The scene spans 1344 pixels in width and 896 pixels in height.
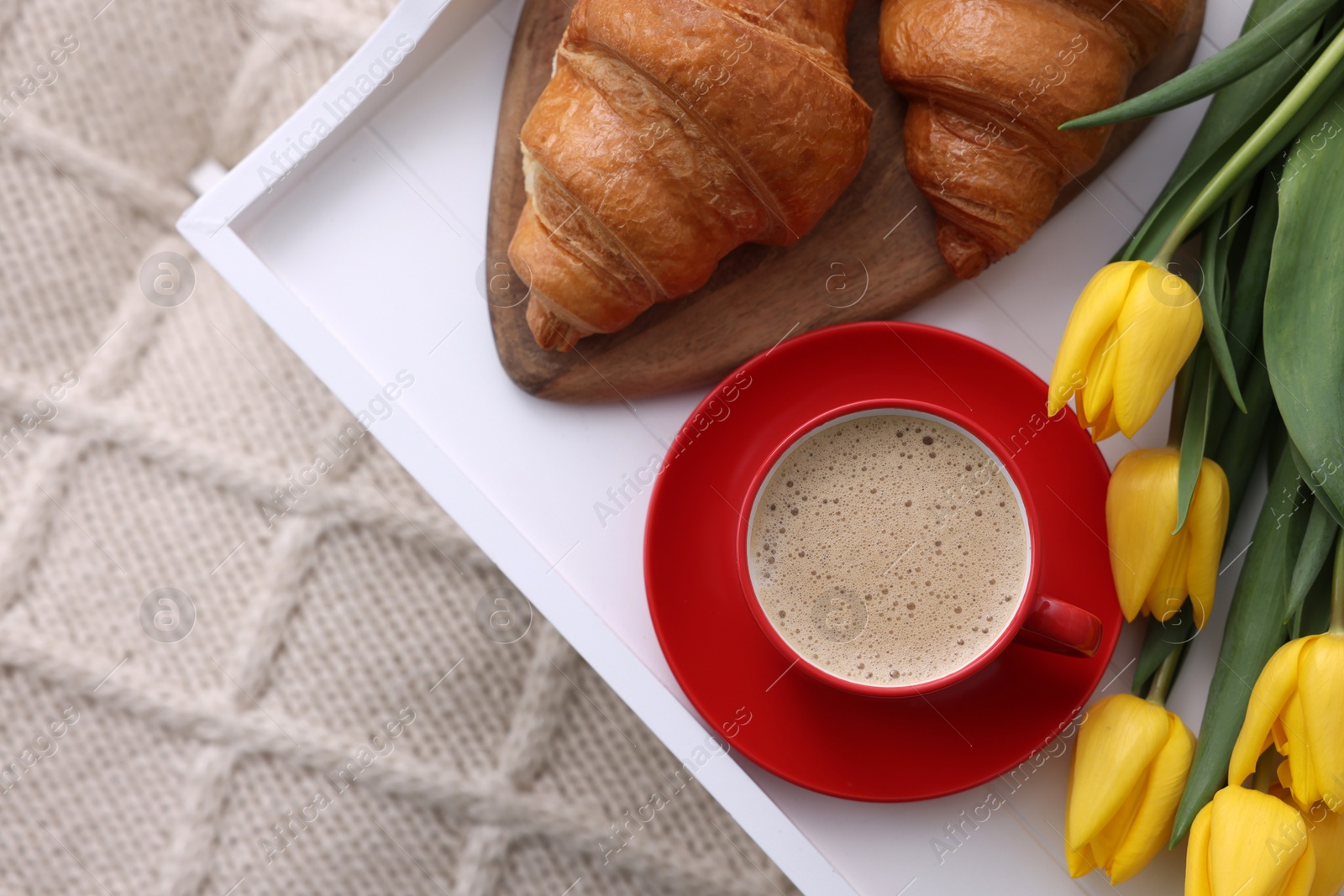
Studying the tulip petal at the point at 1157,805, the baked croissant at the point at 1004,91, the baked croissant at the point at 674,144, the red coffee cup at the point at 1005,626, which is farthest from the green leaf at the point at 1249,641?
the baked croissant at the point at 674,144

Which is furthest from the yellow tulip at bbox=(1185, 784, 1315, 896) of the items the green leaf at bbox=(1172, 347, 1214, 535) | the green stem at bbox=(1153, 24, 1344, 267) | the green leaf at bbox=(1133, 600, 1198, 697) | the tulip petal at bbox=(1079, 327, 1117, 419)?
the green stem at bbox=(1153, 24, 1344, 267)

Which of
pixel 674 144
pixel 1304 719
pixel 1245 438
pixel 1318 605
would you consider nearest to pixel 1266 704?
pixel 1304 719

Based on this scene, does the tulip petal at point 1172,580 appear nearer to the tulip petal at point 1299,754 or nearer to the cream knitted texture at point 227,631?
the tulip petal at point 1299,754

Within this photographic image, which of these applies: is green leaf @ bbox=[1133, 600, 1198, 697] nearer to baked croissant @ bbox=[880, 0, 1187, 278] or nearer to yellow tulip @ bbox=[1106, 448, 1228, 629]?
yellow tulip @ bbox=[1106, 448, 1228, 629]

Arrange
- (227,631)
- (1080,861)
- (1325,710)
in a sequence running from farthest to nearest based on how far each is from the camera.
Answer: (227,631), (1080,861), (1325,710)

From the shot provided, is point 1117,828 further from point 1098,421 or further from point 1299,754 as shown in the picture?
point 1098,421

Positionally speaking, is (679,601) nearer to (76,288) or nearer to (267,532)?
(267,532)
